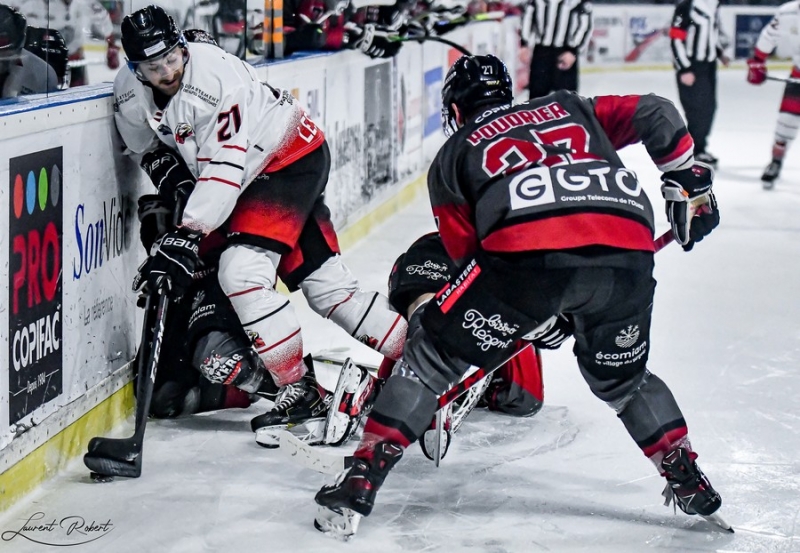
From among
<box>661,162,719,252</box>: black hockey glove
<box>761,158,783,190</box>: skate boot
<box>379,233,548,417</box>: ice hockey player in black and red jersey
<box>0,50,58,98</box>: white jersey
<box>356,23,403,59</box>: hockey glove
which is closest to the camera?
<box>661,162,719,252</box>: black hockey glove

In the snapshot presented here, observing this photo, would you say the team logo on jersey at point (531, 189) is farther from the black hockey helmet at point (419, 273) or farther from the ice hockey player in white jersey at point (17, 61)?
the ice hockey player in white jersey at point (17, 61)

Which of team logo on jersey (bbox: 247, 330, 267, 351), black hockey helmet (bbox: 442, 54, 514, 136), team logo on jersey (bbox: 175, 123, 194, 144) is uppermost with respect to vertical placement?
black hockey helmet (bbox: 442, 54, 514, 136)

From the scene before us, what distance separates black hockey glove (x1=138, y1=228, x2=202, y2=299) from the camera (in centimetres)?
287

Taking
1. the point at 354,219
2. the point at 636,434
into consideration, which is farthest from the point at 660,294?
the point at 636,434

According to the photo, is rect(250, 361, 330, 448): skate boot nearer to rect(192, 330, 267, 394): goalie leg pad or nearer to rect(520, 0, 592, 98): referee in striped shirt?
rect(192, 330, 267, 394): goalie leg pad

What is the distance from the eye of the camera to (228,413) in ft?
10.8

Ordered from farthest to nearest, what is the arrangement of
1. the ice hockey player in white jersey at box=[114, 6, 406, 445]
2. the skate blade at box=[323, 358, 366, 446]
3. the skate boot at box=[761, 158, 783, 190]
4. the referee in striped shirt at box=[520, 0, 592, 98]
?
the referee in striped shirt at box=[520, 0, 592, 98], the skate boot at box=[761, 158, 783, 190], the skate blade at box=[323, 358, 366, 446], the ice hockey player in white jersey at box=[114, 6, 406, 445]

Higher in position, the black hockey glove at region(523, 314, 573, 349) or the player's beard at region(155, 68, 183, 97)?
the player's beard at region(155, 68, 183, 97)

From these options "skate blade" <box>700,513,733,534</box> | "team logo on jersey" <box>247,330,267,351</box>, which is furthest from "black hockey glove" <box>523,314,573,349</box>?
"team logo on jersey" <box>247,330,267,351</box>

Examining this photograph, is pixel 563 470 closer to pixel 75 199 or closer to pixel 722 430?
pixel 722 430

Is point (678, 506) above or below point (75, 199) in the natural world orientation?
below

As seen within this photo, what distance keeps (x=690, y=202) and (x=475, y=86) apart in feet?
1.88

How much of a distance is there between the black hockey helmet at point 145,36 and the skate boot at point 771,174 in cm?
539

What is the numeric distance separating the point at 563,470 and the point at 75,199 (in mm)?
1370
